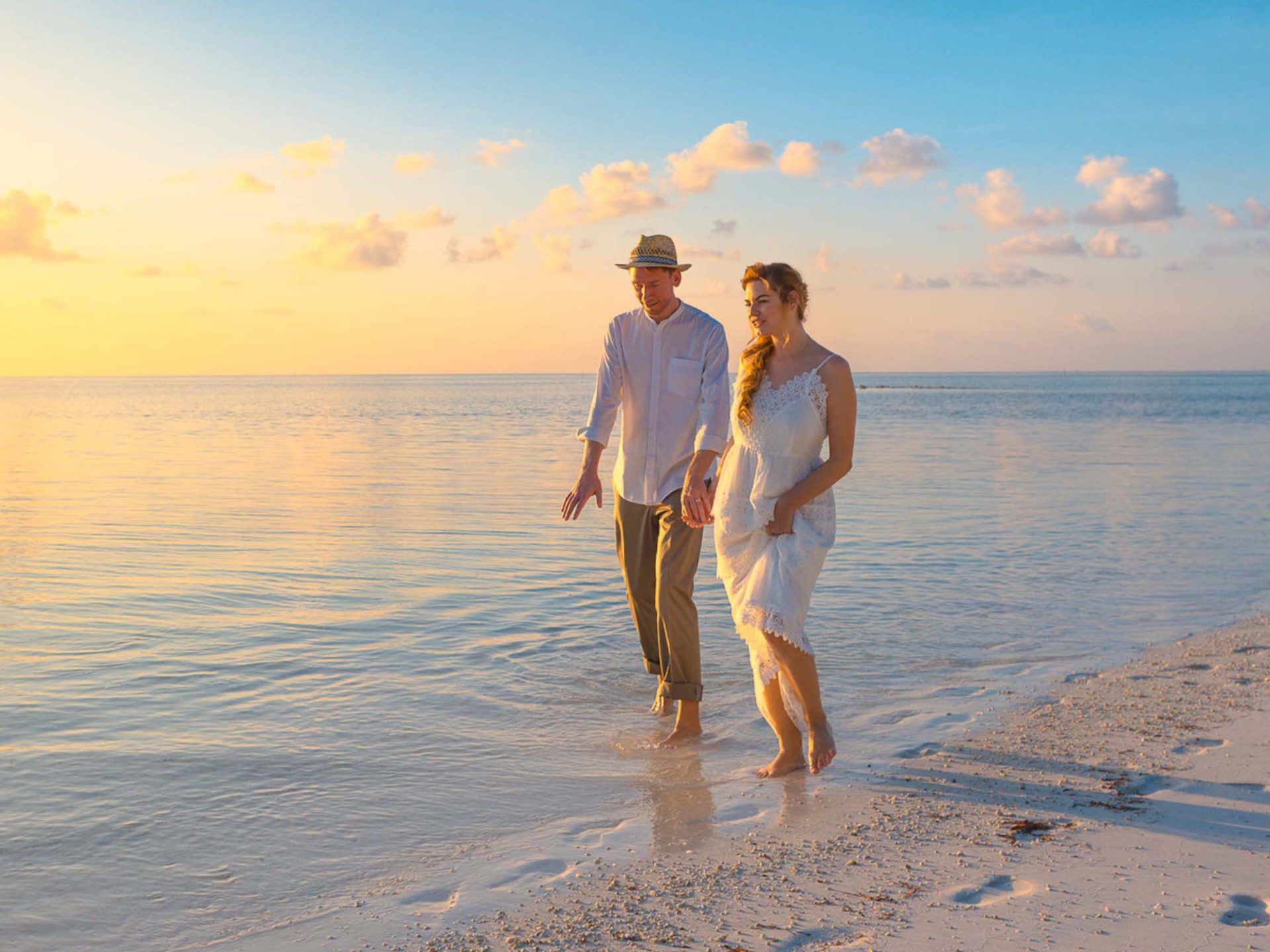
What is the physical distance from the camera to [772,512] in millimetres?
4211

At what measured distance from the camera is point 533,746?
4879 mm

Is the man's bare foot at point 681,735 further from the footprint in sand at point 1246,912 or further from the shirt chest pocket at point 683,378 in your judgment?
the footprint in sand at point 1246,912

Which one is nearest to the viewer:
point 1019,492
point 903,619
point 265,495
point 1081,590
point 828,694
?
point 828,694

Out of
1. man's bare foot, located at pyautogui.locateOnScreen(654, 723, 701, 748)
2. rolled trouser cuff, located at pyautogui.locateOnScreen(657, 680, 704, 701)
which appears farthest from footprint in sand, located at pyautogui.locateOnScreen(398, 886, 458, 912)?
rolled trouser cuff, located at pyautogui.locateOnScreen(657, 680, 704, 701)

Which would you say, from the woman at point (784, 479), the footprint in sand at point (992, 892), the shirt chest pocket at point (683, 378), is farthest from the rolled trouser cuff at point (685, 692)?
the footprint in sand at point (992, 892)

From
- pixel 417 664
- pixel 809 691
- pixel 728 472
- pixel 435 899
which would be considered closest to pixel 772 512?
pixel 728 472

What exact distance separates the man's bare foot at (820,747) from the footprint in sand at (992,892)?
3.63ft

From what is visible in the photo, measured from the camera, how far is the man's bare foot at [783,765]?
4.39 m

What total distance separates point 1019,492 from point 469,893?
46.0ft

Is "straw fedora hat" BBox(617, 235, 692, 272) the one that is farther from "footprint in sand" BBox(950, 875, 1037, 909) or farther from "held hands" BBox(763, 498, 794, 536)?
"footprint in sand" BBox(950, 875, 1037, 909)

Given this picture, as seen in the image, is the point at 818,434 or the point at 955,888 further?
the point at 818,434

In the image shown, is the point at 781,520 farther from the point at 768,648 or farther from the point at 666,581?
the point at 666,581

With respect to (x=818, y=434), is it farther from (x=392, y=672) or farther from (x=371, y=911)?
(x=392, y=672)

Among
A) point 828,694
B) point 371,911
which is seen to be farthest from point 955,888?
point 828,694
